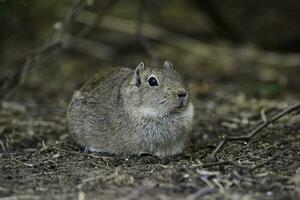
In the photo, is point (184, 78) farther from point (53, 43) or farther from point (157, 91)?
point (157, 91)

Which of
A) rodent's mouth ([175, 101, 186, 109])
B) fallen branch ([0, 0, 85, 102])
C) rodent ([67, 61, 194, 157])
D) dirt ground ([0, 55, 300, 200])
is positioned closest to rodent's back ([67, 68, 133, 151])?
rodent ([67, 61, 194, 157])

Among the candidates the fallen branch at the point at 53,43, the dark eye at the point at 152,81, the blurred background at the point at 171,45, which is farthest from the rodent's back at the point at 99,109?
the blurred background at the point at 171,45

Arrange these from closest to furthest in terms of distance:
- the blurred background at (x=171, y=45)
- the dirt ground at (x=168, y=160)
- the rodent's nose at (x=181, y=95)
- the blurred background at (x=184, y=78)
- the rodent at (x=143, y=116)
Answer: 1. the dirt ground at (x=168, y=160)
2. the blurred background at (x=184, y=78)
3. the rodent's nose at (x=181, y=95)
4. the rodent at (x=143, y=116)
5. the blurred background at (x=171, y=45)

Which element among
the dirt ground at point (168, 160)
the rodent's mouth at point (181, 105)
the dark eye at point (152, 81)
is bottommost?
the dirt ground at point (168, 160)

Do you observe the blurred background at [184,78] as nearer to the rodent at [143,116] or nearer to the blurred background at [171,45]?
the blurred background at [171,45]

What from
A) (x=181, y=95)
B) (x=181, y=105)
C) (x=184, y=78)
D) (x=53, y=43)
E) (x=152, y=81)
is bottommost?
(x=181, y=105)

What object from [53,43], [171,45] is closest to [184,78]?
[171,45]

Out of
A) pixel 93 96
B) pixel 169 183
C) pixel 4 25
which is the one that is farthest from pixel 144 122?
pixel 4 25

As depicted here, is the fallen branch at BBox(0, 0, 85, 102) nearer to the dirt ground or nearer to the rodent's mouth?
the dirt ground
